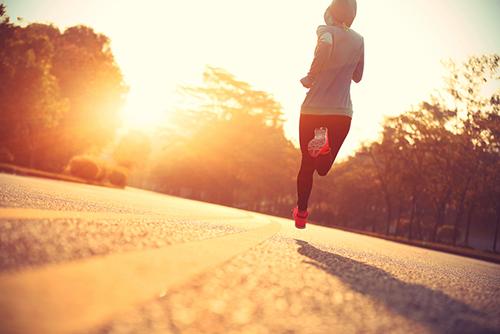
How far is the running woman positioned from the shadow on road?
258 cm

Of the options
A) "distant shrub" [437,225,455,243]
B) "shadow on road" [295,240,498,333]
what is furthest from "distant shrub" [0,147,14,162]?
"distant shrub" [437,225,455,243]

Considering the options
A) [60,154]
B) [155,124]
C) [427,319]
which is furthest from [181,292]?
[155,124]

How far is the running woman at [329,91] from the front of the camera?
5.23 m

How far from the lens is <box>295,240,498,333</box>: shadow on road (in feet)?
5.13

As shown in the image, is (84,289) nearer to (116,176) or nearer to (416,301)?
(416,301)

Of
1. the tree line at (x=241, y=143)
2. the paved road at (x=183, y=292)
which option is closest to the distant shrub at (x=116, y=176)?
the tree line at (x=241, y=143)

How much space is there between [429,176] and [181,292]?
126 feet

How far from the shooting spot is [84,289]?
1.14 metres

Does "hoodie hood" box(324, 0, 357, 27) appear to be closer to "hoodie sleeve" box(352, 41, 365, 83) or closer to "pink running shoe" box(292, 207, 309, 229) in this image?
"hoodie sleeve" box(352, 41, 365, 83)

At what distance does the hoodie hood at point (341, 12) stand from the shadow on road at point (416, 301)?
140 inches

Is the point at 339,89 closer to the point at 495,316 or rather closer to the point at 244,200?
the point at 495,316

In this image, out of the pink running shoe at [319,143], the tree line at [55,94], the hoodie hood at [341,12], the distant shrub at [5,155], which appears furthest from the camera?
the distant shrub at [5,155]

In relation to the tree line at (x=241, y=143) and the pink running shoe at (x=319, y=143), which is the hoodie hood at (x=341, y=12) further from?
the tree line at (x=241, y=143)

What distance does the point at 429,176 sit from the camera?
3681 cm
